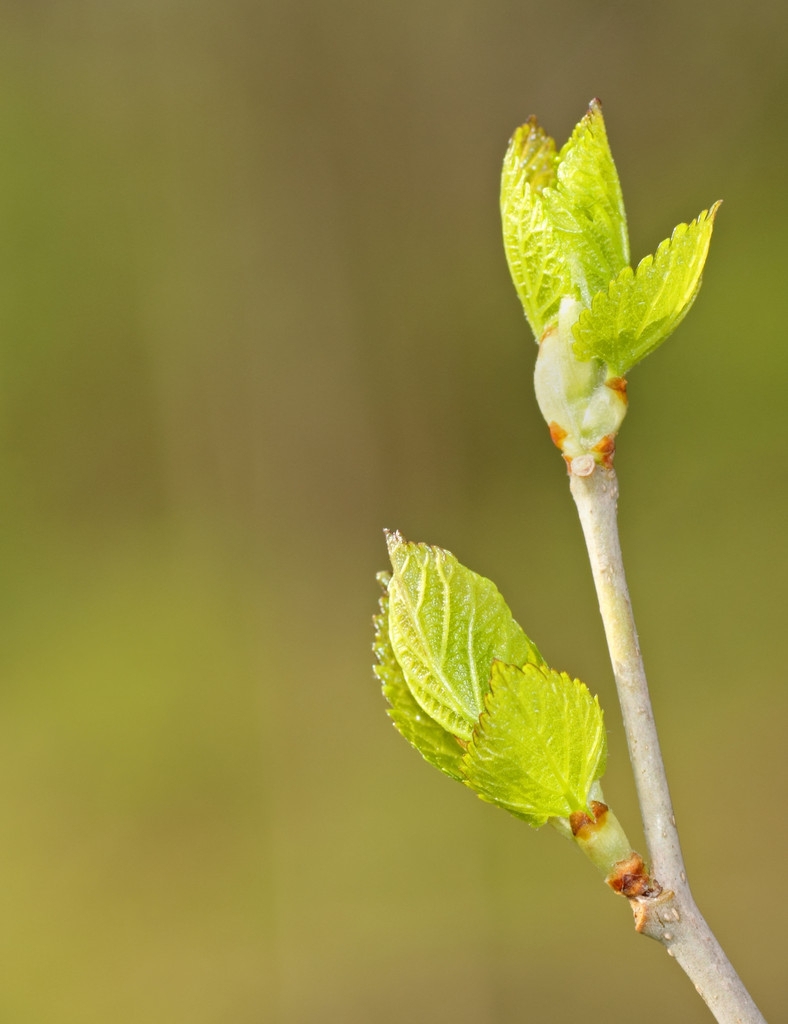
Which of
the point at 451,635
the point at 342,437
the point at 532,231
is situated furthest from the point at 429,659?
the point at 342,437

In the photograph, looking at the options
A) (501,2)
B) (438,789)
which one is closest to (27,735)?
(438,789)

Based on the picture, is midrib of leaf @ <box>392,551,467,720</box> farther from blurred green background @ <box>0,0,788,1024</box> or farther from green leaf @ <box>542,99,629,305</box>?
blurred green background @ <box>0,0,788,1024</box>

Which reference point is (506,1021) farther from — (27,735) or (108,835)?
(27,735)

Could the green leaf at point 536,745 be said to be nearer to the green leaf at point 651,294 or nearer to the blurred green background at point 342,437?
the green leaf at point 651,294

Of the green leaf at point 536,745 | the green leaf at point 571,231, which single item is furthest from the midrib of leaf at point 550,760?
the green leaf at point 571,231

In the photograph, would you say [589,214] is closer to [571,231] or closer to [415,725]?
[571,231]

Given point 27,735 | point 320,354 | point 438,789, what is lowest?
point 438,789
